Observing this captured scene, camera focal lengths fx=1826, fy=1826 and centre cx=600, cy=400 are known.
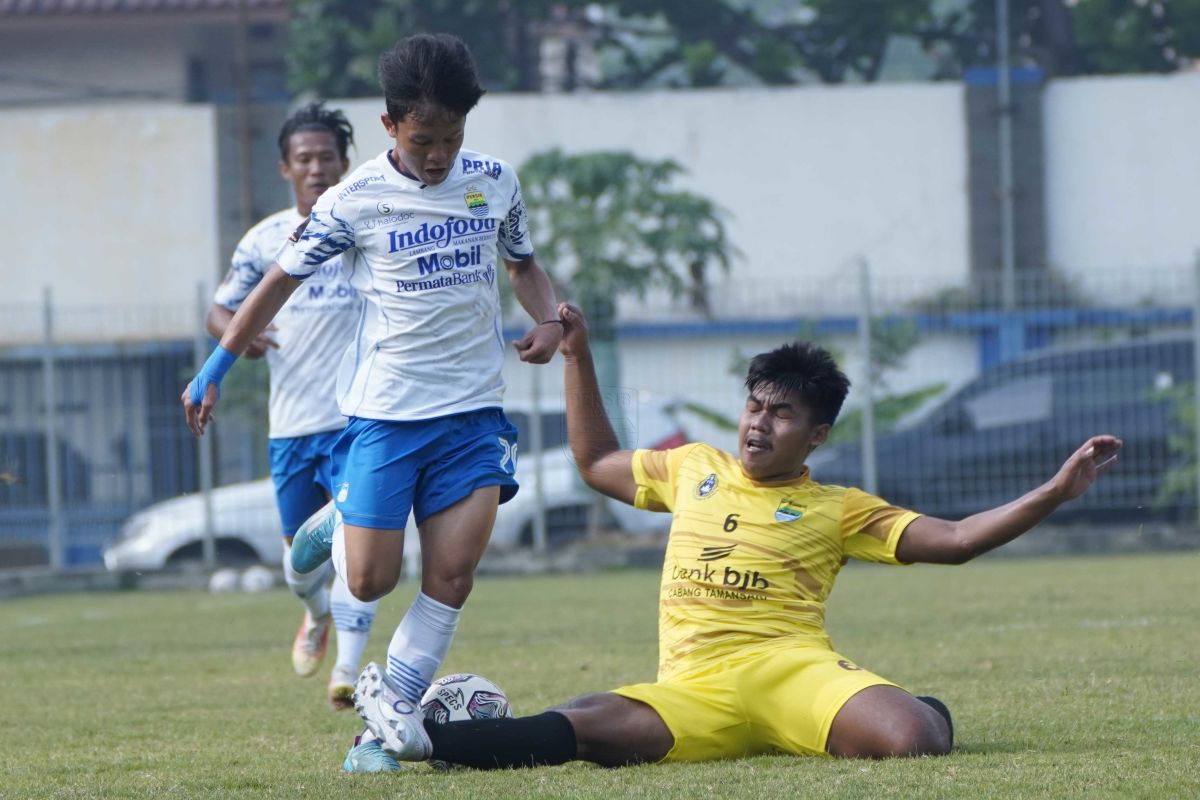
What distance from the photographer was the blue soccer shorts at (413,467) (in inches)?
213

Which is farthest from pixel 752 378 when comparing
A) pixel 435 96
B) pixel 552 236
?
pixel 552 236

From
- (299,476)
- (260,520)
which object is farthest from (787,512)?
(260,520)

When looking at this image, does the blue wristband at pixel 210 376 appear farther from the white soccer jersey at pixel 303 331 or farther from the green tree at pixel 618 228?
the green tree at pixel 618 228

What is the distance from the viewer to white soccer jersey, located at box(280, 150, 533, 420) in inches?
212

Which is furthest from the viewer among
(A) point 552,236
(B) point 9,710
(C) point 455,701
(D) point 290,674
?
(A) point 552,236

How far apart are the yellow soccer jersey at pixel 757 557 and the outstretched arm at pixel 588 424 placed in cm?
25

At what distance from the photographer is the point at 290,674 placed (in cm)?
808

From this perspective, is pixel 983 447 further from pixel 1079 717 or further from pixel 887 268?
pixel 887 268

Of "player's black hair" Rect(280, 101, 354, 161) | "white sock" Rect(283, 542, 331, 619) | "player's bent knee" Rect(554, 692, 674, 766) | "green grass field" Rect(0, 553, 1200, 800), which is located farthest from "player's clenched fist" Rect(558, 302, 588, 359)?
"player's black hair" Rect(280, 101, 354, 161)

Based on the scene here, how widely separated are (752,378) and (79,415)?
11685mm

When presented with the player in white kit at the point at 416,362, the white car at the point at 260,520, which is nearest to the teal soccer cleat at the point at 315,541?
the player in white kit at the point at 416,362

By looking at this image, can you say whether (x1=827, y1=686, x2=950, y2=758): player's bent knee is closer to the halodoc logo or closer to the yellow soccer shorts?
the yellow soccer shorts

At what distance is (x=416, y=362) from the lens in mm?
5461

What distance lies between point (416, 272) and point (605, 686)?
2223mm
